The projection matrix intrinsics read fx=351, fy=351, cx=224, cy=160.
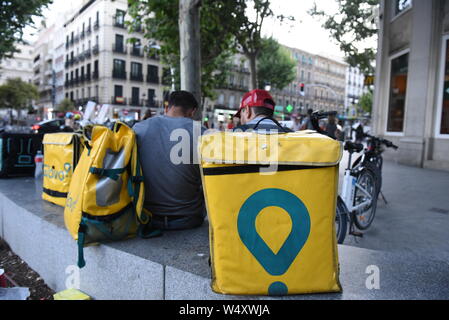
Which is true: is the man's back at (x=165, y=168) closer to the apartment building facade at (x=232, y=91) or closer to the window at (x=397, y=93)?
the window at (x=397, y=93)

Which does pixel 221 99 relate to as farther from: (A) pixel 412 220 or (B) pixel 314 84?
(A) pixel 412 220

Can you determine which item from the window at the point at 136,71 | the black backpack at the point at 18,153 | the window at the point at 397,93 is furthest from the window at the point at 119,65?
the black backpack at the point at 18,153

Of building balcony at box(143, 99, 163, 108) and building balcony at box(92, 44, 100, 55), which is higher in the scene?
building balcony at box(92, 44, 100, 55)

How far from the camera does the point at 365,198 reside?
458cm

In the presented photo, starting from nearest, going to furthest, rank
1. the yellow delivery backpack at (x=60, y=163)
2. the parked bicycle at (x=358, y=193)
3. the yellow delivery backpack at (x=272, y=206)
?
the yellow delivery backpack at (x=272, y=206) → the yellow delivery backpack at (x=60, y=163) → the parked bicycle at (x=358, y=193)

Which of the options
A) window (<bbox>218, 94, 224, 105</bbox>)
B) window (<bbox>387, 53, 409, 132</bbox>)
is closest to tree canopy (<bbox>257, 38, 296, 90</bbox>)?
window (<bbox>218, 94, 224, 105</bbox>)

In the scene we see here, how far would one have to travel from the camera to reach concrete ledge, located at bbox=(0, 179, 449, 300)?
1839mm

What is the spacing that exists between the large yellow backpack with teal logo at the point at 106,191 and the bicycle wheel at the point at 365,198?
117 inches

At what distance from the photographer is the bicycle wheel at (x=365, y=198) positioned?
14.5ft

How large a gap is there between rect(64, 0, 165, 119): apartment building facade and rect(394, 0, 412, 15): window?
3511 centimetres

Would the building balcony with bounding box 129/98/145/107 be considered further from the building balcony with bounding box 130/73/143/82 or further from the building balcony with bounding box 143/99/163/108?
the building balcony with bounding box 130/73/143/82

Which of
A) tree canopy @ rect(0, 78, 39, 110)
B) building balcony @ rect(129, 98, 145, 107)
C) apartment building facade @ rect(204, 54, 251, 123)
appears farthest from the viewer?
apartment building facade @ rect(204, 54, 251, 123)

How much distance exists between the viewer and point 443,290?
1858 millimetres

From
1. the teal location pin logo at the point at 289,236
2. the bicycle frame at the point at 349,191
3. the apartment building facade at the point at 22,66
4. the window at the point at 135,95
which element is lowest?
the bicycle frame at the point at 349,191
